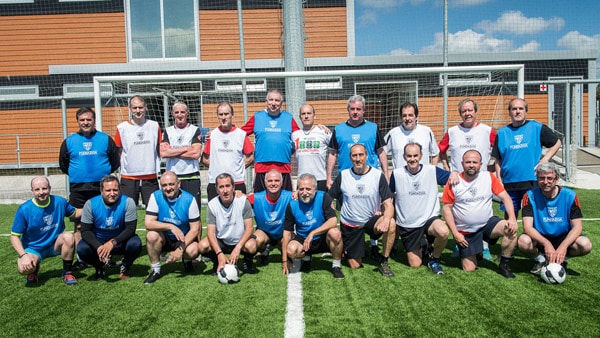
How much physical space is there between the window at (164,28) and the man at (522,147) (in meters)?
11.4

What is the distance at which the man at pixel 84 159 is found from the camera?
16.2 ft

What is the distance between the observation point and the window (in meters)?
14.1

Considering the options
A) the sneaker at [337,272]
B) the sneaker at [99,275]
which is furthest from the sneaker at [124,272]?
the sneaker at [337,272]

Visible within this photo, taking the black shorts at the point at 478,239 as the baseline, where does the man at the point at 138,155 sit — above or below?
above

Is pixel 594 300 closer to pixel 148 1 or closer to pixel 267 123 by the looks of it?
pixel 267 123

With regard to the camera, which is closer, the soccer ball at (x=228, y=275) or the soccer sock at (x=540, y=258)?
the soccer ball at (x=228, y=275)

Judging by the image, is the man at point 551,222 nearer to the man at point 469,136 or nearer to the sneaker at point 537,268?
the sneaker at point 537,268

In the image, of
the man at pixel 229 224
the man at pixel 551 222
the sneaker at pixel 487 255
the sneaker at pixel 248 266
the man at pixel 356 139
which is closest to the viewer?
the man at pixel 551 222

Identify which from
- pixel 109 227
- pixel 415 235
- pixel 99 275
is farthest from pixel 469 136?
pixel 99 275

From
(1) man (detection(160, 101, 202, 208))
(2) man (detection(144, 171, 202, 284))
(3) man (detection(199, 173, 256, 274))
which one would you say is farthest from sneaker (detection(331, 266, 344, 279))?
(1) man (detection(160, 101, 202, 208))

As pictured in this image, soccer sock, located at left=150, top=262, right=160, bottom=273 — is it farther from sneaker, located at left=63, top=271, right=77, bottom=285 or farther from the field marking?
the field marking

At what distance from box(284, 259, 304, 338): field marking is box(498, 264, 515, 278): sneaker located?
1895mm

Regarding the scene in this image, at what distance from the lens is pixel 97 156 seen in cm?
496

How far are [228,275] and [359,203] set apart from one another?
1486mm
